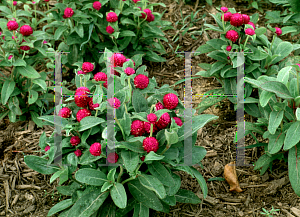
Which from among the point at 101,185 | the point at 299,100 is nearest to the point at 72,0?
the point at 101,185

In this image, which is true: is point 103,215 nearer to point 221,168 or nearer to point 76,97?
point 76,97

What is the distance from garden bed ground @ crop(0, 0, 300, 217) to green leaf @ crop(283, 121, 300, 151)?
59 cm

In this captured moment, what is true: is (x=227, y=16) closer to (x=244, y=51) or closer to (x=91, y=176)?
(x=244, y=51)

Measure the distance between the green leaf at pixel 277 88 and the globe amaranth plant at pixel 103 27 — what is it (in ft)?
5.47

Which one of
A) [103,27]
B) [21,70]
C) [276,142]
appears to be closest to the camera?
[276,142]

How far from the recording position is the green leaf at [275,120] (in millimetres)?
2197

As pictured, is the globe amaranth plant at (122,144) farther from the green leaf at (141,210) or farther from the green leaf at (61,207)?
the green leaf at (61,207)

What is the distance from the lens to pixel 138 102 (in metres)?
1.96

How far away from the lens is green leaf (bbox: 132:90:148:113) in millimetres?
1946

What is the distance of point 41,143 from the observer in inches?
84.4

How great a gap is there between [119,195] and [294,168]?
1.35 m

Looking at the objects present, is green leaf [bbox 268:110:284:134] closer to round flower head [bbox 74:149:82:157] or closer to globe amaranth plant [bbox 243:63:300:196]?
globe amaranth plant [bbox 243:63:300:196]

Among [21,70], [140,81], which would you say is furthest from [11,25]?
[140,81]

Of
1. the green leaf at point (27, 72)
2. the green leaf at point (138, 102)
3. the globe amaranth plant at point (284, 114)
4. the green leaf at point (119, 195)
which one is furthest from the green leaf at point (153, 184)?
the green leaf at point (27, 72)
